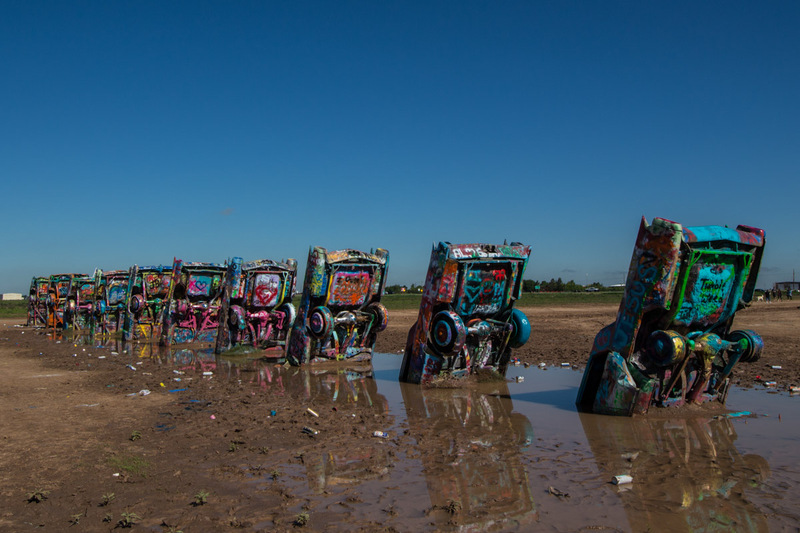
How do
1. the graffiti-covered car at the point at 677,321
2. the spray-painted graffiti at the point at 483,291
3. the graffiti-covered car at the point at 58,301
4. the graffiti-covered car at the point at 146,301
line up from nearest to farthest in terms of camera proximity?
the graffiti-covered car at the point at 677,321
the spray-painted graffiti at the point at 483,291
the graffiti-covered car at the point at 146,301
the graffiti-covered car at the point at 58,301

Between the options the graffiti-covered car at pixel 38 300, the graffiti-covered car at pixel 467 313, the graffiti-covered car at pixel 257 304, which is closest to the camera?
the graffiti-covered car at pixel 467 313

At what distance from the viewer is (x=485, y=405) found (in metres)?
9.05

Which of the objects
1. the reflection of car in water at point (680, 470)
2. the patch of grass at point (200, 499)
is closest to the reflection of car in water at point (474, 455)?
the reflection of car in water at point (680, 470)

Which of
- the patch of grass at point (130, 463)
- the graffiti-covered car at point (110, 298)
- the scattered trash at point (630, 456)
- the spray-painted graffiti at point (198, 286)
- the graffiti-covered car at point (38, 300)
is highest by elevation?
the scattered trash at point (630, 456)

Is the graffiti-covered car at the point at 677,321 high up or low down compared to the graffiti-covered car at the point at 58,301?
up

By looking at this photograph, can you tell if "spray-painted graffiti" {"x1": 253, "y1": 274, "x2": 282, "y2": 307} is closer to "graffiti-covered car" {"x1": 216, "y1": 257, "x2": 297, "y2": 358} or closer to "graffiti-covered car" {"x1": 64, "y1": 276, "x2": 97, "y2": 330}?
"graffiti-covered car" {"x1": 216, "y1": 257, "x2": 297, "y2": 358}

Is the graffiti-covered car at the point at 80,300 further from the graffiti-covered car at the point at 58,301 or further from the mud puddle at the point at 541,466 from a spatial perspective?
the mud puddle at the point at 541,466

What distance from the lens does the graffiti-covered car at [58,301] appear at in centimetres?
2745

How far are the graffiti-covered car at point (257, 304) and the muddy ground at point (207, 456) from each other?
156 inches

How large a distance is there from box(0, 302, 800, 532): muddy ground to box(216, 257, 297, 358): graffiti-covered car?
3.95m

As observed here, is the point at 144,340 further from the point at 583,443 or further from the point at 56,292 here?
the point at 583,443

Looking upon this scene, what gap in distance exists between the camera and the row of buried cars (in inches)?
306

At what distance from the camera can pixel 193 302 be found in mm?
19016

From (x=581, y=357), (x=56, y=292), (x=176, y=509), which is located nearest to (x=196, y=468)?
(x=176, y=509)
